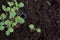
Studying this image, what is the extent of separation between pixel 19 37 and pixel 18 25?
115mm

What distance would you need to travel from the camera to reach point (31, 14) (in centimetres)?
194

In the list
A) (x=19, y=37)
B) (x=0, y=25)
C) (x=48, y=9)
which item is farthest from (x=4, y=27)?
(x=48, y=9)

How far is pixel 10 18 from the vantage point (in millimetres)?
1833

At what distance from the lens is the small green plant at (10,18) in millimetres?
1799

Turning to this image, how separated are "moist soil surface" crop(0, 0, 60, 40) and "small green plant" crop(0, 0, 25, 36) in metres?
0.07

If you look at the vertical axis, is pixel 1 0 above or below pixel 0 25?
above

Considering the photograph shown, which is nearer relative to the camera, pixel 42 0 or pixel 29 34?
pixel 29 34

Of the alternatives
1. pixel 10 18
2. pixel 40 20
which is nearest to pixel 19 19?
pixel 10 18

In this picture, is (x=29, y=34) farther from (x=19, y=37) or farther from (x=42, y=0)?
(x=42, y=0)

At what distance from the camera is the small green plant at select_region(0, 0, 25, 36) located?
70.8 inches

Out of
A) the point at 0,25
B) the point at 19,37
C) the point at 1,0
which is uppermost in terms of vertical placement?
the point at 1,0

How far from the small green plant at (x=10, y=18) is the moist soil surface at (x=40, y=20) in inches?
2.8

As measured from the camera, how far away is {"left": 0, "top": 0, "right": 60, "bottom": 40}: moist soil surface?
1865 millimetres

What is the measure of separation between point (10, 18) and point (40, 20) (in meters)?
0.30
